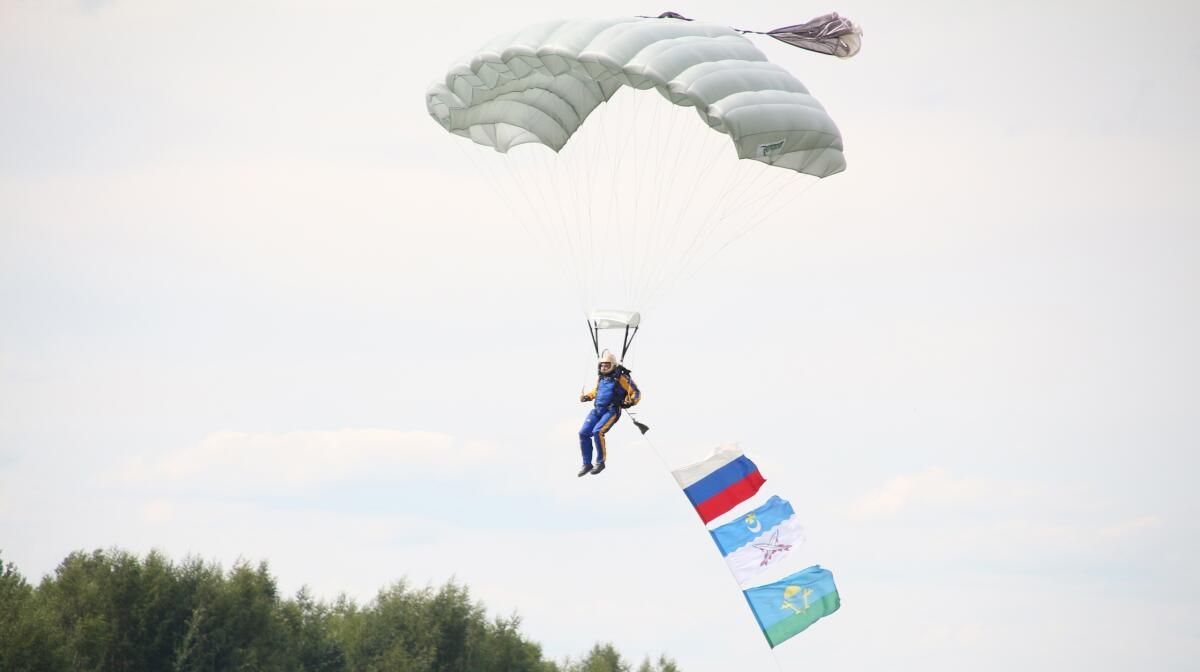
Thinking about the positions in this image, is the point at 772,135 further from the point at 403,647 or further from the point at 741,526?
the point at 403,647

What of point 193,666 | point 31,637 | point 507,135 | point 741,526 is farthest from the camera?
point 193,666

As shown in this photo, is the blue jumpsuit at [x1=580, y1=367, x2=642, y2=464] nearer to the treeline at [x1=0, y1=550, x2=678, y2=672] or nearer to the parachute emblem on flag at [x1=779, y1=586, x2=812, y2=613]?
→ the parachute emblem on flag at [x1=779, y1=586, x2=812, y2=613]

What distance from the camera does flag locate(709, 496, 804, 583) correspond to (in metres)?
28.2

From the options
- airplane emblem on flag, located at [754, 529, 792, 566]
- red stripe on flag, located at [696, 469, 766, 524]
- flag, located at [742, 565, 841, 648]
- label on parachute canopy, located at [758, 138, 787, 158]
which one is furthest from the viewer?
red stripe on flag, located at [696, 469, 766, 524]

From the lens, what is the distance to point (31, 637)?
38.4 m

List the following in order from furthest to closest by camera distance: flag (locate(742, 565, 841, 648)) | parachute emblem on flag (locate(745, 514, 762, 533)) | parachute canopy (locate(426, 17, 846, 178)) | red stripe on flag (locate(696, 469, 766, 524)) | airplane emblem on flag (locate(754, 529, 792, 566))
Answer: red stripe on flag (locate(696, 469, 766, 524))
parachute emblem on flag (locate(745, 514, 762, 533))
airplane emblem on flag (locate(754, 529, 792, 566))
flag (locate(742, 565, 841, 648))
parachute canopy (locate(426, 17, 846, 178))

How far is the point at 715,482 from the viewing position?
93.7ft

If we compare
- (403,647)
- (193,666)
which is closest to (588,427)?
(193,666)

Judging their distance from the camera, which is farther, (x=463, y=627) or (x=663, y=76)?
(x=463, y=627)

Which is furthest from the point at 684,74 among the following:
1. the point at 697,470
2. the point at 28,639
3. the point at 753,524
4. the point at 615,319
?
the point at 28,639

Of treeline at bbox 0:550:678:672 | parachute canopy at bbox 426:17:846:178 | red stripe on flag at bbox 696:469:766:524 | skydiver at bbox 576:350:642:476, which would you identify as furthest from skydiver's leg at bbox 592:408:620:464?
treeline at bbox 0:550:678:672

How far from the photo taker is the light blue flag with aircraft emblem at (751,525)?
28.3 metres

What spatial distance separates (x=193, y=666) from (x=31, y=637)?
7.36 m

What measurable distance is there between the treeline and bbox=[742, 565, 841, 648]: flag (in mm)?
18244
